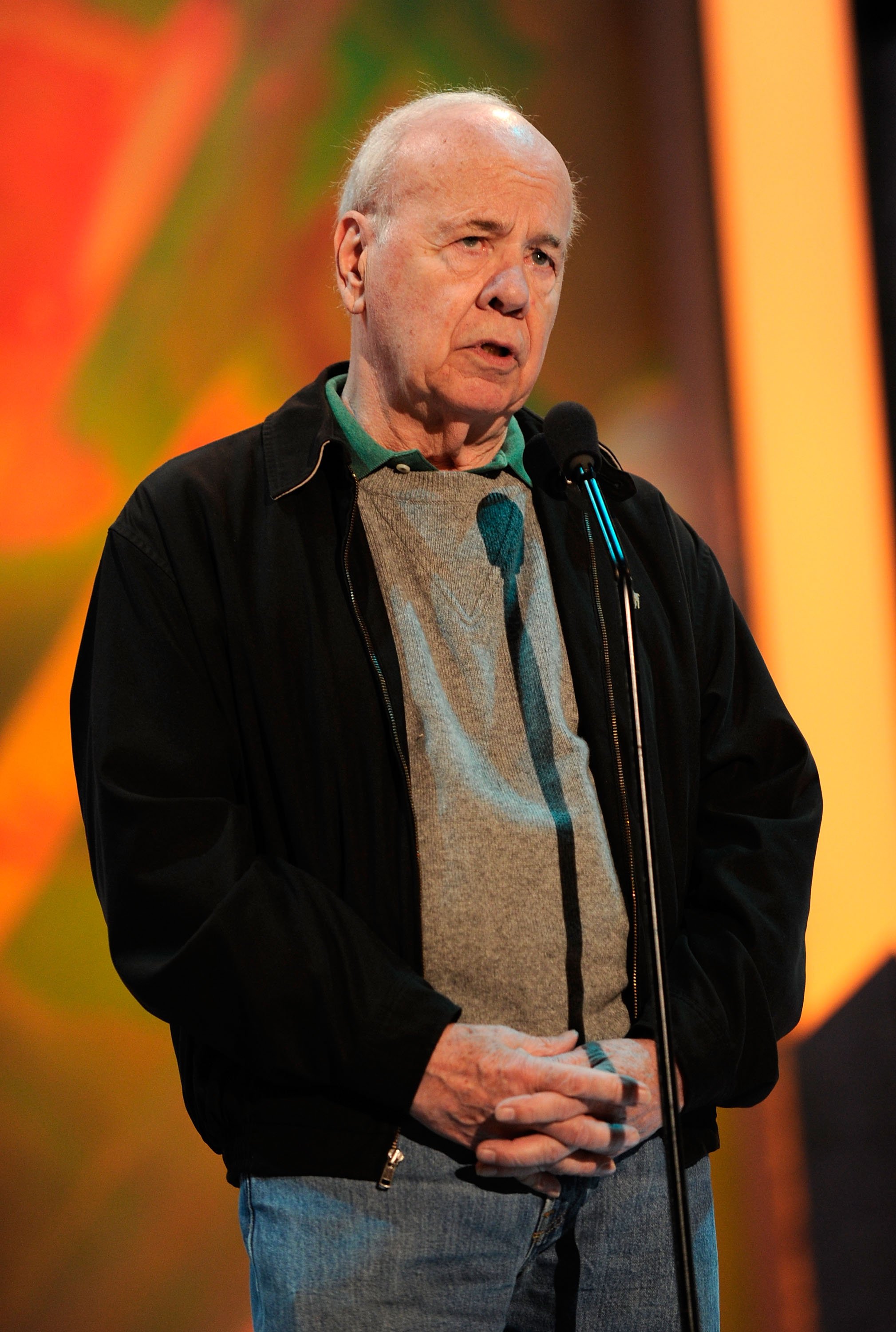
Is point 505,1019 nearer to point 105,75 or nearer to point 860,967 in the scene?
point 860,967

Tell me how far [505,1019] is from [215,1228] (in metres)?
1.36

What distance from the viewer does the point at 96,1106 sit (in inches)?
93.8

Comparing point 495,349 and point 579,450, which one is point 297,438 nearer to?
point 495,349

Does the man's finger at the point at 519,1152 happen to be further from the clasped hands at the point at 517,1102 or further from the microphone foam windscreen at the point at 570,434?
the microphone foam windscreen at the point at 570,434

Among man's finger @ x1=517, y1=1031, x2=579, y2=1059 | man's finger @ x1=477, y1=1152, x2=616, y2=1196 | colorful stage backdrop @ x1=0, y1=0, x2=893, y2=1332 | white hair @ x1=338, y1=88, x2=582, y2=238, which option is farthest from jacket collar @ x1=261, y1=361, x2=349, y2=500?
colorful stage backdrop @ x1=0, y1=0, x2=893, y2=1332

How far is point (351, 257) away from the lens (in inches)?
67.9

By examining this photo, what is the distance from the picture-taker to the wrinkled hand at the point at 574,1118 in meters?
1.29

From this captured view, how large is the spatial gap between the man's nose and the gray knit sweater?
8.4 inches

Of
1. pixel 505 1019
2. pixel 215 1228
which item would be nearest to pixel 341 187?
pixel 505 1019

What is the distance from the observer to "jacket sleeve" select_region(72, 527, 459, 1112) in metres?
1.28

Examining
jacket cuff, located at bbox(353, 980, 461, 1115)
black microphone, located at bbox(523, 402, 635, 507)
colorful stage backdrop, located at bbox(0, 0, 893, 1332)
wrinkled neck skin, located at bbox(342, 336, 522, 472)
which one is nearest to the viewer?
jacket cuff, located at bbox(353, 980, 461, 1115)

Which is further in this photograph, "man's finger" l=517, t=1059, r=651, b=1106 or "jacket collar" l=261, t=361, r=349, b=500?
"jacket collar" l=261, t=361, r=349, b=500

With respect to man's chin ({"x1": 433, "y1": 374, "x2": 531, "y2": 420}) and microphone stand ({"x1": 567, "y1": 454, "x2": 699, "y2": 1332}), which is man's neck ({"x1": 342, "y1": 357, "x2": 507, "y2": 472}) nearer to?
man's chin ({"x1": 433, "y1": 374, "x2": 531, "y2": 420})

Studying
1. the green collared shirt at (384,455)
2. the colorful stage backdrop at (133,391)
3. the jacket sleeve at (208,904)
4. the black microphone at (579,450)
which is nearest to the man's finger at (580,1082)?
the jacket sleeve at (208,904)
